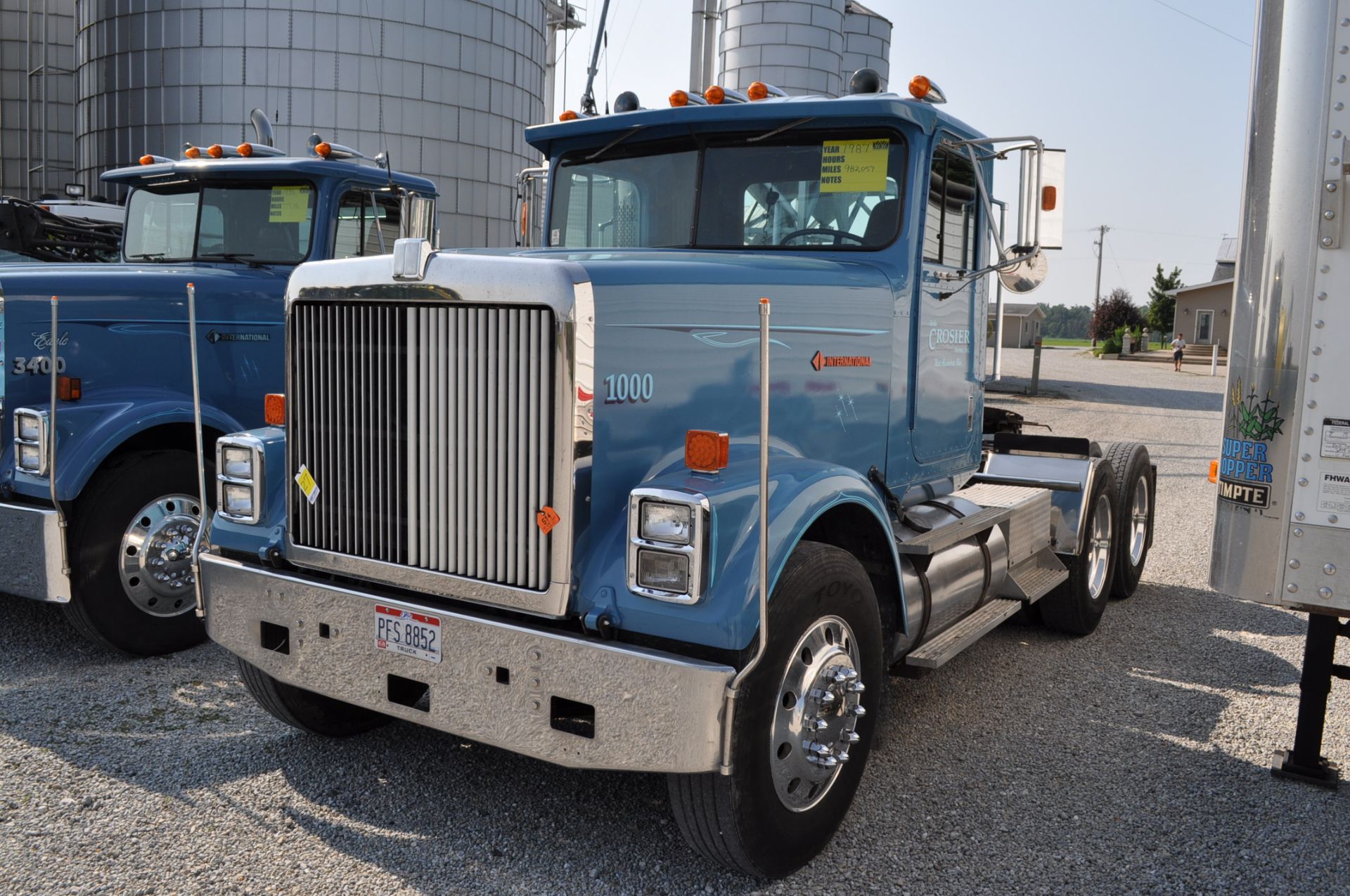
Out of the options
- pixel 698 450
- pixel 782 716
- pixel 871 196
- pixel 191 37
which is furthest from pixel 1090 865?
pixel 191 37

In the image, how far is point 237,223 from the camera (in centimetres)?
661

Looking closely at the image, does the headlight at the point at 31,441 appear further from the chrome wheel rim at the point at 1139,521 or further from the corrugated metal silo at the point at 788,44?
the corrugated metal silo at the point at 788,44

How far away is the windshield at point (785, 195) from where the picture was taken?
4.43m

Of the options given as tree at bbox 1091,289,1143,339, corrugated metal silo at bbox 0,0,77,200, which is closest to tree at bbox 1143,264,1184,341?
tree at bbox 1091,289,1143,339

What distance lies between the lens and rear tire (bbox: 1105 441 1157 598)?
6.91m

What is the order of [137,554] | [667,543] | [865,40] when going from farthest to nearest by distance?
[865,40] → [137,554] → [667,543]

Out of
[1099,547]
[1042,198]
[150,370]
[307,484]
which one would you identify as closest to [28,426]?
[150,370]

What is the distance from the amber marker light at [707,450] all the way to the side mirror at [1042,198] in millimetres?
2110

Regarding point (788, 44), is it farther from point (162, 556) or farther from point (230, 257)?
point (162, 556)

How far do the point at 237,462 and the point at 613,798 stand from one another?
183 centimetres

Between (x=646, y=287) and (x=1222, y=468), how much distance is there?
7.47 ft

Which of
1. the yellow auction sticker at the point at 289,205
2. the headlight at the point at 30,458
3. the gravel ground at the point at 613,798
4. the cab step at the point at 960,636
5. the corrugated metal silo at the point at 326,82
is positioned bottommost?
the gravel ground at the point at 613,798

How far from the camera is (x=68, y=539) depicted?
5.12 metres

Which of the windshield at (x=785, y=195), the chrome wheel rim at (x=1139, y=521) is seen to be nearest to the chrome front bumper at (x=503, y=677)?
the windshield at (x=785, y=195)
